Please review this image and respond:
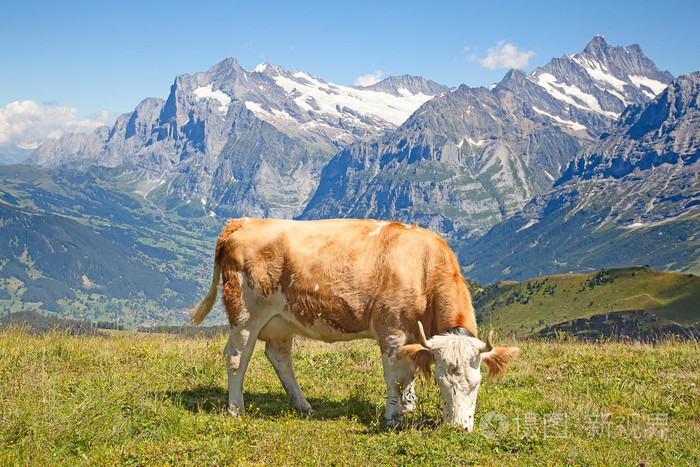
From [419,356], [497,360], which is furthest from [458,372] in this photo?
[497,360]

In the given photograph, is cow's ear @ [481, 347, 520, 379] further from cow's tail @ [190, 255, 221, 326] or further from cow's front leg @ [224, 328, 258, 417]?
cow's tail @ [190, 255, 221, 326]

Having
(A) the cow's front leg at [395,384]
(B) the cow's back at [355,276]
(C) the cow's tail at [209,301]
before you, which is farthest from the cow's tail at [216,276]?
(A) the cow's front leg at [395,384]

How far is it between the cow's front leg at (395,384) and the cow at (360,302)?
0.06ft

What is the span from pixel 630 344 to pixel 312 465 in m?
11.6

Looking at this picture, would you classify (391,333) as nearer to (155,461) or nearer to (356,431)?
(356,431)

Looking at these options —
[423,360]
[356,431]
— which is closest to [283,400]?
[356,431]

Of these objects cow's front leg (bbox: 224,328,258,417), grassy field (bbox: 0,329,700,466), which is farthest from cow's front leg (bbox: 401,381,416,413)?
cow's front leg (bbox: 224,328,258,417)

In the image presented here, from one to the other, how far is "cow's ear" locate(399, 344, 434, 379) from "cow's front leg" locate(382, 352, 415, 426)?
48 centimetres

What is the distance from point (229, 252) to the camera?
10984mm

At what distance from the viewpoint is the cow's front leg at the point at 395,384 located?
926 cm

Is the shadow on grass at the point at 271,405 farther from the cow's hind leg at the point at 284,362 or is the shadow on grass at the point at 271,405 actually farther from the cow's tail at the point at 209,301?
the cow's tail at the point at 209,301

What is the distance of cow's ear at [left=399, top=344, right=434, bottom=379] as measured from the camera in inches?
346

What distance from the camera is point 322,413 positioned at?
10156mm

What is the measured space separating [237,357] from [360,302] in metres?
2.98
